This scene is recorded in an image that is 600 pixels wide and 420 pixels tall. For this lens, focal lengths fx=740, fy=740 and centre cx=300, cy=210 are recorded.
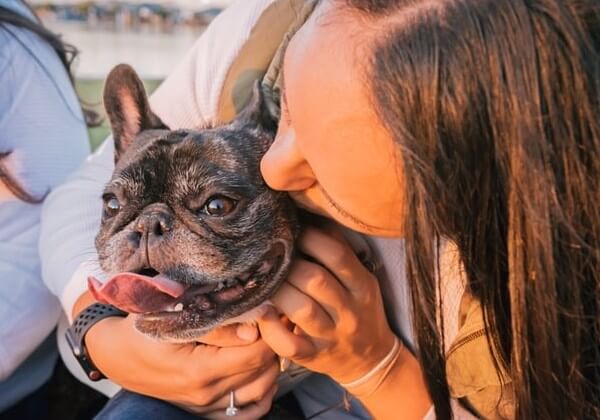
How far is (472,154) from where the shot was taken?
2.31 ft

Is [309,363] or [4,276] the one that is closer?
[309,363]

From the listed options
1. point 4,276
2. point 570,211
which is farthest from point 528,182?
point 4,276

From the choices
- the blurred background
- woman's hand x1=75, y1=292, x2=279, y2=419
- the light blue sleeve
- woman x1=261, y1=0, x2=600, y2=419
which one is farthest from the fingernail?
the blurred background

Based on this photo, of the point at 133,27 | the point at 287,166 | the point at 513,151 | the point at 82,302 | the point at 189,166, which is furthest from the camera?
the point at 133,27

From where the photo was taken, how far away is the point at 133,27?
7246 mm

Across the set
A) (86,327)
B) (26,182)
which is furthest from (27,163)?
(86,327)

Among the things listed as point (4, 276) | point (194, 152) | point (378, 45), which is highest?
point (378, 45)

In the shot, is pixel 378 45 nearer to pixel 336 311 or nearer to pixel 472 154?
pixel 472 154

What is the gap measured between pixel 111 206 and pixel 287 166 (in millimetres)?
286

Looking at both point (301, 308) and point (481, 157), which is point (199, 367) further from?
point (481, 157)

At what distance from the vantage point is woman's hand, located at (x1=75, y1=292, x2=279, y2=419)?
1.01 m

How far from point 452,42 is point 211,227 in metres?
0.37

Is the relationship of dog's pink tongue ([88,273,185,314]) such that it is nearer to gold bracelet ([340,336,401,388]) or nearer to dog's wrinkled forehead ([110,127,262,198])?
dog's wrinkled forehead ([110,127,262,198])

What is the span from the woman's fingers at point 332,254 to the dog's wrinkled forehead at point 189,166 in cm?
11
